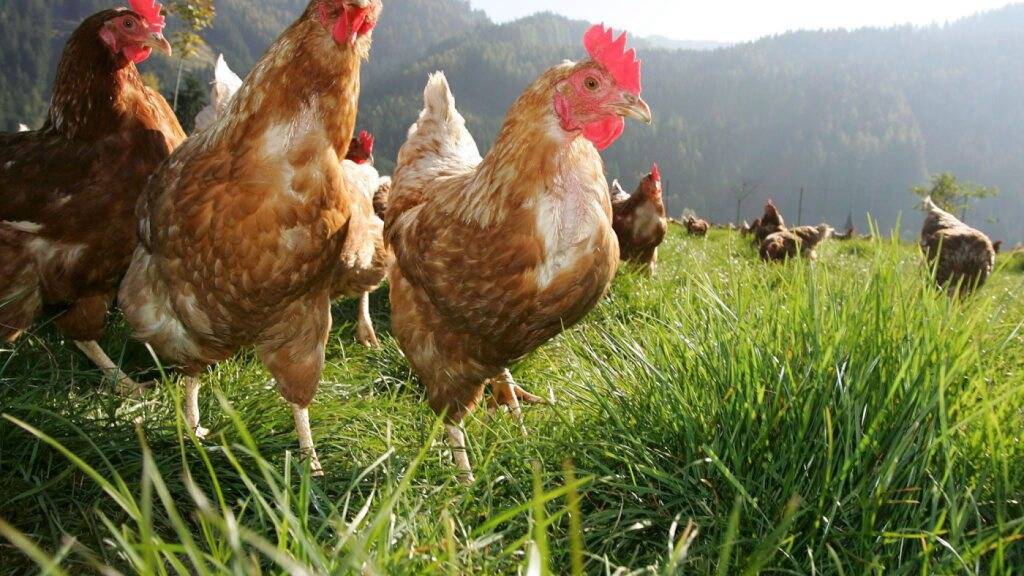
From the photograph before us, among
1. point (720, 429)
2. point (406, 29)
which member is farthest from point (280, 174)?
point (406, 29)

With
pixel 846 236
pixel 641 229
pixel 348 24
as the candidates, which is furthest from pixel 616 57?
pixel 846 236

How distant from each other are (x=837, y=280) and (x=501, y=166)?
4.83 ft

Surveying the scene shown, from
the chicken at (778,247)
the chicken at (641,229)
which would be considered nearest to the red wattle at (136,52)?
the chicken at (641,229)

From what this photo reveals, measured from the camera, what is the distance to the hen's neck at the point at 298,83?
2.07m

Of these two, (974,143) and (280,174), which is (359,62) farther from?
(974,143)

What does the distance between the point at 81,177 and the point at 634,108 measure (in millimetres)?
2496

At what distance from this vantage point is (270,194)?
2.07m

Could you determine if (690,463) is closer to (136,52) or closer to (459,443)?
(459,443)

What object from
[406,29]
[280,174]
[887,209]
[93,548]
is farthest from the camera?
[406,29]

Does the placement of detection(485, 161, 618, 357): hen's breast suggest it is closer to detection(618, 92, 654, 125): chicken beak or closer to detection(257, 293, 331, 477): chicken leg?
detection(618, 92, 654, 125): chicken beak

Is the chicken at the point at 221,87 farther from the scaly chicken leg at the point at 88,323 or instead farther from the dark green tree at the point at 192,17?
the dark green tree at the point at 192,17

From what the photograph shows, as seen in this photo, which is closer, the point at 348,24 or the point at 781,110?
the point at 348,24

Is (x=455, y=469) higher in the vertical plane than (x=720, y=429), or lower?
lower

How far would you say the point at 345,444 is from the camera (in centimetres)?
245
